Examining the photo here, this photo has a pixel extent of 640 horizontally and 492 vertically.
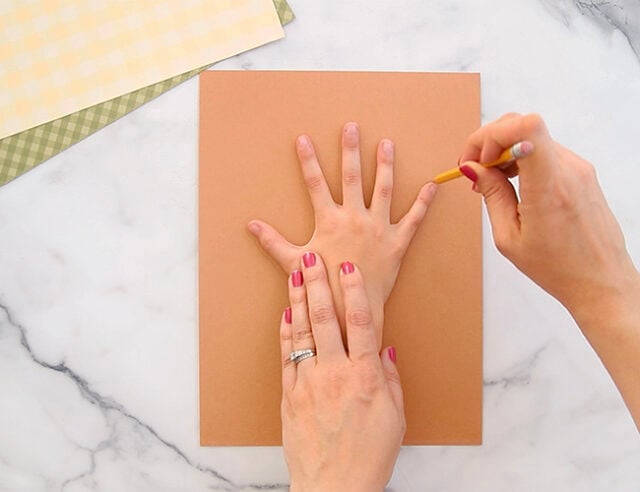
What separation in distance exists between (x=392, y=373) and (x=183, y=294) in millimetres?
256

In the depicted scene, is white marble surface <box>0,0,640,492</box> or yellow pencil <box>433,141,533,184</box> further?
white marble surface <box>0,0,640,492</box>

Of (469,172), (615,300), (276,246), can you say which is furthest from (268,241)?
(615,300)

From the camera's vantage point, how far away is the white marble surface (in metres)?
0.78

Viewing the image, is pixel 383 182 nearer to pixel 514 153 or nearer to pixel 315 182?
pixel 315 182

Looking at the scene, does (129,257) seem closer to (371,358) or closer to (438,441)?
(371,358)

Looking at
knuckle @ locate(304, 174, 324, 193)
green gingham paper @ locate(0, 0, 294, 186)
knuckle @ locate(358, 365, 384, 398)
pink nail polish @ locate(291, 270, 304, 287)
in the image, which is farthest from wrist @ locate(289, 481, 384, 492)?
green gingham paper @ locate(0, 0, 294, 186)

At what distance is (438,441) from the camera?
0.78 m

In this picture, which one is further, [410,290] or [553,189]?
[410,290]

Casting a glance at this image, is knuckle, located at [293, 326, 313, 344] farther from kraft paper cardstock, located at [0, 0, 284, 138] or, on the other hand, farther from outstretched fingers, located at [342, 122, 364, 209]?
kraft paper cardstock, located at [0, 0, 284, 138]

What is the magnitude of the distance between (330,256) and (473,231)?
0.17m

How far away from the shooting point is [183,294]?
0.78m

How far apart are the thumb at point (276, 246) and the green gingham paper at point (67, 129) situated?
193 mm

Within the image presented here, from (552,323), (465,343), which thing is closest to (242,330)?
(465,343)

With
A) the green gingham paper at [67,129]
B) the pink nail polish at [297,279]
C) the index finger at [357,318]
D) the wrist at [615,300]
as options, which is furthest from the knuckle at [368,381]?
the green gingham paper at [67,129]
